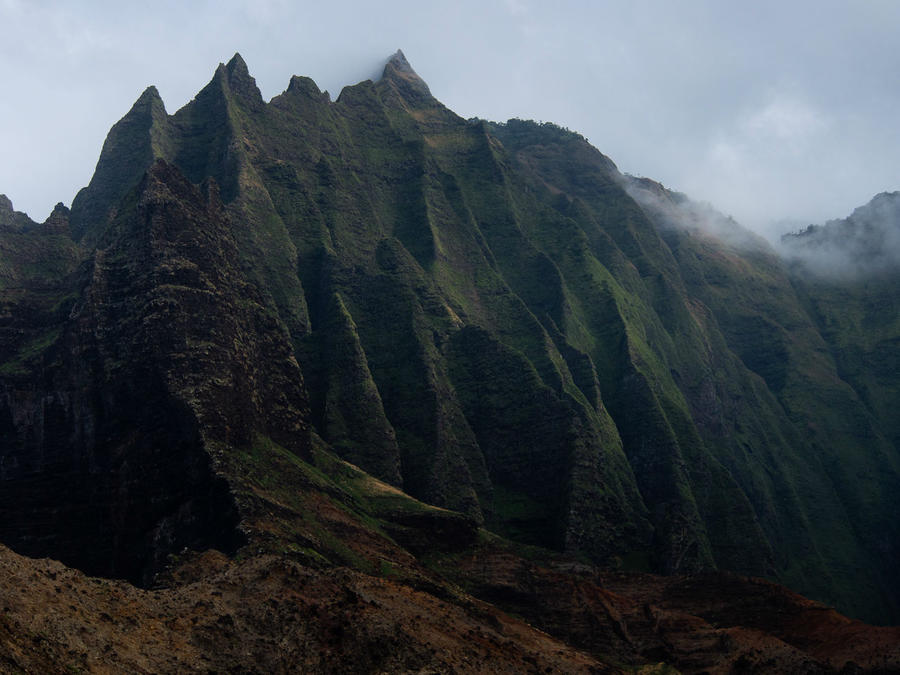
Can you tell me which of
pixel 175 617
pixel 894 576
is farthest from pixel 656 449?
pixel 175 617

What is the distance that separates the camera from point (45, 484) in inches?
4104

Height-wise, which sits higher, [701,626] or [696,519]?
[696,519]

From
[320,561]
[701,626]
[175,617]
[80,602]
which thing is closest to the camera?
[80,602]

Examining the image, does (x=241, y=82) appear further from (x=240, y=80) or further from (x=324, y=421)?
(x=324, y=421)

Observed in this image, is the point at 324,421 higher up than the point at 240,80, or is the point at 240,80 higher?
the point at 240,80

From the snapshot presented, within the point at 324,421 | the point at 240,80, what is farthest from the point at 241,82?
the point at 324,421

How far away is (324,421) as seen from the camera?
142m

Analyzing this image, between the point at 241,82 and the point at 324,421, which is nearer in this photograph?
the point at 324,421

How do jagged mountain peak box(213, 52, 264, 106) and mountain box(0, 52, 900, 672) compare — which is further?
jagged mountain peak box(213, 52, 264, 106)

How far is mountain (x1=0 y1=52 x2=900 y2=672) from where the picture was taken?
98188mm

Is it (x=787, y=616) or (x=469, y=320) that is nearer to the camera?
(x=787, y=616)

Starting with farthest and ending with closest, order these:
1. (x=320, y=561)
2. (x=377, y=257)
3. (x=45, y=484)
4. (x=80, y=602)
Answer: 1. (x=377, y=257)
2. (x=45, y=484)
3. (x=320, y=561)
4. (x=80, y=602)

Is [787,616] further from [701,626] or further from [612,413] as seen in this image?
[612,413]

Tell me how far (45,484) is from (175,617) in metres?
49.4
